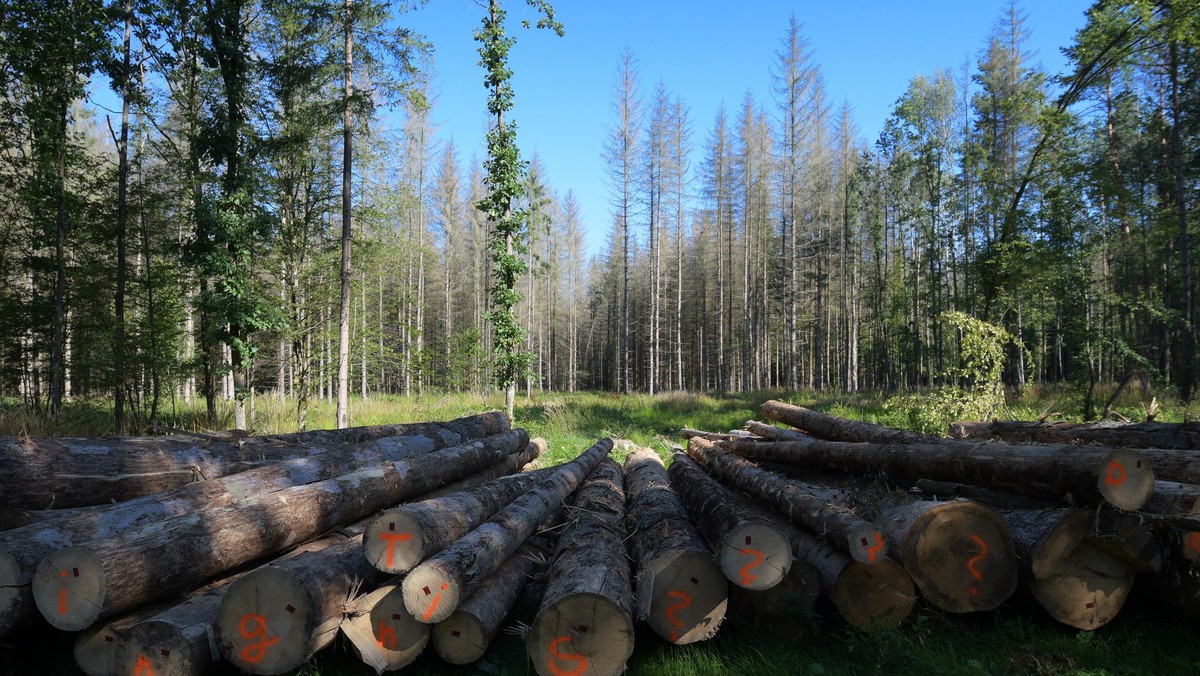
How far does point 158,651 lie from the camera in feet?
9.17

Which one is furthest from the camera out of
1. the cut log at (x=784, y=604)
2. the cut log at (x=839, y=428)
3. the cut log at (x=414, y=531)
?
the cut log at (x=839, y=428)

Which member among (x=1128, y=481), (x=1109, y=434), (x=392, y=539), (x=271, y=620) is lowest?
(x=271, y=620)

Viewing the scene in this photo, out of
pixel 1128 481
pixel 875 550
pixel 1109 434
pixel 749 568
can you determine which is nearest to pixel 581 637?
pixel 749 568

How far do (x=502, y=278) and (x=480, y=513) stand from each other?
1034 cm

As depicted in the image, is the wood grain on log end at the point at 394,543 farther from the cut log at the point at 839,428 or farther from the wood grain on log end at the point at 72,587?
the cut log at the point at 839,428

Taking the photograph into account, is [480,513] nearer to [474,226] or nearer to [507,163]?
[507,163]

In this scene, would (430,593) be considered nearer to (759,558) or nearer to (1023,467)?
(759,558)

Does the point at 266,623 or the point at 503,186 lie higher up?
the point at 503,186

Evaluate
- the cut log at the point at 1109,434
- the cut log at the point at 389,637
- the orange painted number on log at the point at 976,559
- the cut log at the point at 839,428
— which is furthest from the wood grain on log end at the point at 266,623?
the cut log at the point at 1109,434

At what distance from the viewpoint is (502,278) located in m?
14.2

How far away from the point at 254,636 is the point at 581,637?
1779mm

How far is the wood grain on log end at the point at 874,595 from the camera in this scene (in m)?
3.38

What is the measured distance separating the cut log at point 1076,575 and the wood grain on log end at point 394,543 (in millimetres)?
3793

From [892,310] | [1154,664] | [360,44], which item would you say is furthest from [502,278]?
[892,310]
